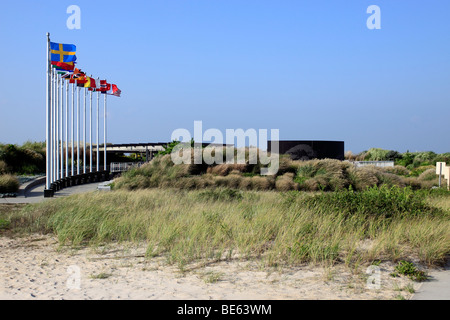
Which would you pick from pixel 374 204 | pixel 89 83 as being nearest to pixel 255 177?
pixel 374 204

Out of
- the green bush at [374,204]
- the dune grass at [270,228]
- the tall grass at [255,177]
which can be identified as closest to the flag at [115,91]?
the tall grass at [255,177]

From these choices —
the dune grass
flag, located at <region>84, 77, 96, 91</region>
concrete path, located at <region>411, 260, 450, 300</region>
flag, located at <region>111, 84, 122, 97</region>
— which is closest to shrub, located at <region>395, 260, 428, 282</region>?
concrete path, located at <region>411, 260, 450, 300</region>

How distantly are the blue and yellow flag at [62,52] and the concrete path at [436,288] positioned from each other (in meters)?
19.2

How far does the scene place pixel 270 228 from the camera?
880 cm

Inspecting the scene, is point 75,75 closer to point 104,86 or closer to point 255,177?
point 104,86

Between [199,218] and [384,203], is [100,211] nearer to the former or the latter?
[199,218]

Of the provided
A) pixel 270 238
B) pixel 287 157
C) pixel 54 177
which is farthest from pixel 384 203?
pixel 54 177

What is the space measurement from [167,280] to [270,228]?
9.42ft

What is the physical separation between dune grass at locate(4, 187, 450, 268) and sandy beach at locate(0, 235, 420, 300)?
364 mm

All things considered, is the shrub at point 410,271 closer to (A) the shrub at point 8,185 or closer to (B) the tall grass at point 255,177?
(B) the tall grass at point 255,177

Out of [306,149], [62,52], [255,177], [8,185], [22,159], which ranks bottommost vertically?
[8,185]

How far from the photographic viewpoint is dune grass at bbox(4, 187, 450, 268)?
25.1 feet

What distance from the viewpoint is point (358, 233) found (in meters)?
8.43

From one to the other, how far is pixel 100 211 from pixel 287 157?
16381 millimetres
